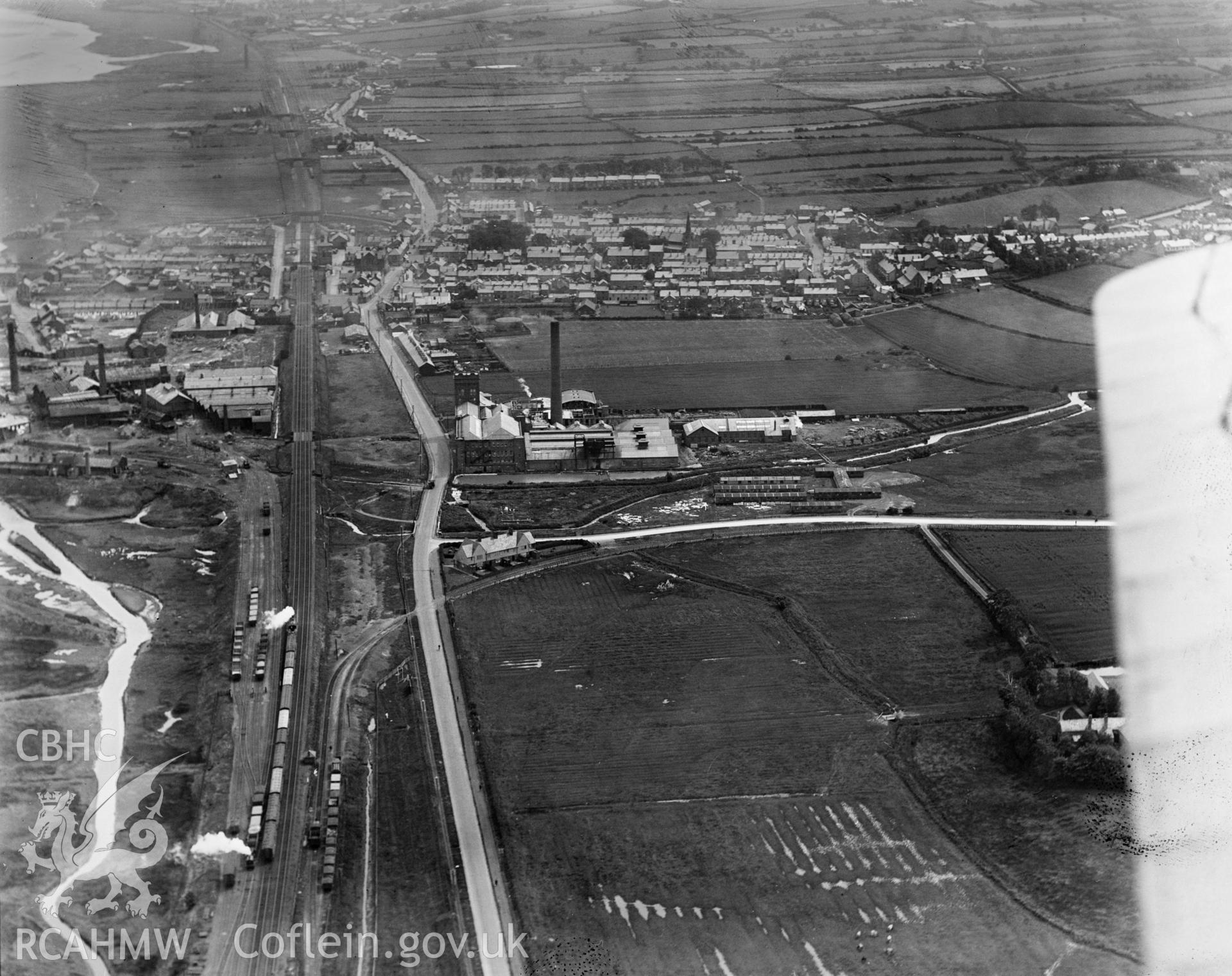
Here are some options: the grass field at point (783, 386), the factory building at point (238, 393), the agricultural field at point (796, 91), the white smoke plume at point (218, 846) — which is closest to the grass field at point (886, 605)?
the grass field at point (783, 386)

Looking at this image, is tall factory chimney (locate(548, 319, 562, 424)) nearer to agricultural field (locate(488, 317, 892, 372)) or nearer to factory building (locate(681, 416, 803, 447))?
factory building (locate(681, 416, 803, 447))

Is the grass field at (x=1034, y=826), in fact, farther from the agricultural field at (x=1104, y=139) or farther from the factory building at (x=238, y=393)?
the agricultural field at (x=1104, y=139)

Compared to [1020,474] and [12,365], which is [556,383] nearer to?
[1020,474]

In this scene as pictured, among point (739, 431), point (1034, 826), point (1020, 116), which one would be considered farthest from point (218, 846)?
point (1020, 116)

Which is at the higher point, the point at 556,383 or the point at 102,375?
the point at 556,383

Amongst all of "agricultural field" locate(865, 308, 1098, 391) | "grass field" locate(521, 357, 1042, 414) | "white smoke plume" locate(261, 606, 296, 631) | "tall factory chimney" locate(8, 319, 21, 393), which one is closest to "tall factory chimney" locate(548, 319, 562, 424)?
"grass field" locate(521, 357, 1042, 414)
